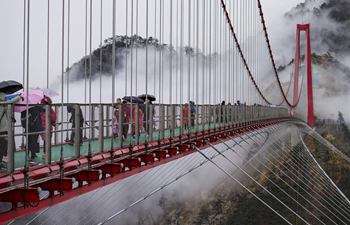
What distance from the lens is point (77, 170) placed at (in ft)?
16.5

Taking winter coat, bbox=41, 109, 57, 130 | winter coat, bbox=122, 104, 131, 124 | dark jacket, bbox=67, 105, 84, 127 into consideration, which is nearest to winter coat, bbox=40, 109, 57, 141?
winter coat, bbox=41, 109, 57, 130

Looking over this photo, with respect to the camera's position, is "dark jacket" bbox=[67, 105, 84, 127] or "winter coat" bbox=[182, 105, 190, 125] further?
"winter coat" bbox=[182, 105, 190, 125]

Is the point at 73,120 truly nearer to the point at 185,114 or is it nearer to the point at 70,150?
the point at 70,150

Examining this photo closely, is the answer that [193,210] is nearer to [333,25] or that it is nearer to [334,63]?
[334,63]

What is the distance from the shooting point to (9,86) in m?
4.57

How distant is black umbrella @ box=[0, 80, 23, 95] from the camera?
4547mm

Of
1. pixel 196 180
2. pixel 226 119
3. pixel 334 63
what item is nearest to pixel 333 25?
pixel 334 63

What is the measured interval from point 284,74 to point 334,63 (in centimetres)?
974

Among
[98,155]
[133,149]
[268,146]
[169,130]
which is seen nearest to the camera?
[98,155]

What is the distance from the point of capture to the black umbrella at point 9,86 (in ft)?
14.9

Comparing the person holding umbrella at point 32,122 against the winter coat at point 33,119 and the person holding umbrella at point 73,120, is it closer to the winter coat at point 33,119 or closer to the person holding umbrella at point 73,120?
the winter coat at point 33,119

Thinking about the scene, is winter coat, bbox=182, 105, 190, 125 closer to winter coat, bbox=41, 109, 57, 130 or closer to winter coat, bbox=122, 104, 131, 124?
winter coat, bbox=122, 104, 131, 124

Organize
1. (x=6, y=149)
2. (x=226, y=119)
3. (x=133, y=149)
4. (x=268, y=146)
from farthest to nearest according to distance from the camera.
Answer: (x=268, y=146) < (x=226, y=119) < (x=133, y=149) < (x=6, y=149)

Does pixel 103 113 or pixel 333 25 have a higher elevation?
pixel 333 25
